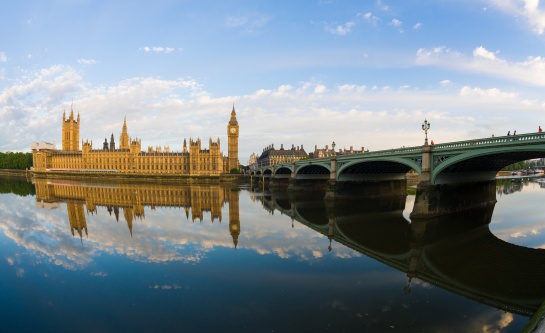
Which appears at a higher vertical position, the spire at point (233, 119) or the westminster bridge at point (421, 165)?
the spire at point (233, 119)

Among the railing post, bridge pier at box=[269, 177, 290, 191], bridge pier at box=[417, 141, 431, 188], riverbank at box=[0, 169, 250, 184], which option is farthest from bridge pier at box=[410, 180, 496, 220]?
riverbank at box=[0, 169, 250, 184]

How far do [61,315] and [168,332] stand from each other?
412 cm

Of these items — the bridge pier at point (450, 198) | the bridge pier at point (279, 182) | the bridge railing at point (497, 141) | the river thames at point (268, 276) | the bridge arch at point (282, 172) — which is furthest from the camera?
the bridge pier at point (279, 182)

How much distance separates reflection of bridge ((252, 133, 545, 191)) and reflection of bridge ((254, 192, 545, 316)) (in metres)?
4.45

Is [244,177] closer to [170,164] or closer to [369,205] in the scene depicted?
[170,164]

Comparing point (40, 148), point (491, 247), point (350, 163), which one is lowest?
point (491, 247)

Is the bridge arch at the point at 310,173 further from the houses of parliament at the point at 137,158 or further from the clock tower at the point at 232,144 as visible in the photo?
the clock tower at the point at 232,144

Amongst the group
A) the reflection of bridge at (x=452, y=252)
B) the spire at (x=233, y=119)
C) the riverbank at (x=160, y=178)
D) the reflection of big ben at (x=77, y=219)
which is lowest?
the reflection of bridge at (x=452, y=252)

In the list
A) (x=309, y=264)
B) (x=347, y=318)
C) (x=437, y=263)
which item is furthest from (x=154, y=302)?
(x=437, y=263)

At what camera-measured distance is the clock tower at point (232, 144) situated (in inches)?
5522

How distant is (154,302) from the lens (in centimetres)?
1201

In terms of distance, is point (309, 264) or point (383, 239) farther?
point (383, 239)

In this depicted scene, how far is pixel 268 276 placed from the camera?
594 inches

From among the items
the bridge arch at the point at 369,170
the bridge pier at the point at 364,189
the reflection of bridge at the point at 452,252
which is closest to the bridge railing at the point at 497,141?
the reflection of bridge at the point at 452,252
